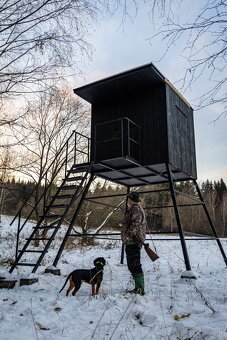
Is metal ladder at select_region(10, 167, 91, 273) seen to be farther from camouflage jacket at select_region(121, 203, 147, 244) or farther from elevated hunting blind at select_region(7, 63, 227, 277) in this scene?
camouflage jacket at select_region(121, 203, 147, 244)

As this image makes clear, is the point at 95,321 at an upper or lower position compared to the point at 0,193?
lower

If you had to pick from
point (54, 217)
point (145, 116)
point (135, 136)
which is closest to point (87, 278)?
point (54, 217)

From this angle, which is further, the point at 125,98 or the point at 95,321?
the point at 125,98

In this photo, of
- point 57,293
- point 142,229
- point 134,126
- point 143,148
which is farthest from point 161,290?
point 134,126

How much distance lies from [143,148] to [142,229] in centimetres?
429

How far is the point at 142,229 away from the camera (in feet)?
22.2

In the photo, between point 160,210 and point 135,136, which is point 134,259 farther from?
point 160,210

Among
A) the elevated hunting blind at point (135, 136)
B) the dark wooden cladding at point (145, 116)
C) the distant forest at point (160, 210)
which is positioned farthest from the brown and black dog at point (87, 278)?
the distant forest at point (160, 210)

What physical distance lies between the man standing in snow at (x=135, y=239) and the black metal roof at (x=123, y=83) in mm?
4756

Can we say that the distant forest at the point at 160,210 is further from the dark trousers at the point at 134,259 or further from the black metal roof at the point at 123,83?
the dark trousers at the point at 134,259

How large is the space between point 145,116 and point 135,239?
Answer: 209 inches

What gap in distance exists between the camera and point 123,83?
10.5 metres

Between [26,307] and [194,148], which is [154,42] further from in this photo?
[194,148]

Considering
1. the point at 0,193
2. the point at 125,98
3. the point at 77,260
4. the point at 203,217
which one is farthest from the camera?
the point at 203,217
